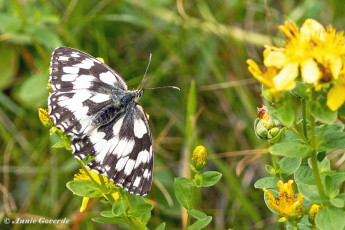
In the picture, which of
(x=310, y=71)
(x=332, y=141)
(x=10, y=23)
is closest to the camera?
(x=310, y=71)

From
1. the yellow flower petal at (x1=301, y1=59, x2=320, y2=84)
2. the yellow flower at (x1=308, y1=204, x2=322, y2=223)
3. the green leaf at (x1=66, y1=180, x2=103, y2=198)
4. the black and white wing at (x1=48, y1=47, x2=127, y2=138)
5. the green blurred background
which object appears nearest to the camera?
the yellow flower petal at (x1=301, y1=59, x2=320, y2=84)

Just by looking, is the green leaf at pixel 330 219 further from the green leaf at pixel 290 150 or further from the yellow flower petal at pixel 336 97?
the yellow flower petal at pixel 336 97

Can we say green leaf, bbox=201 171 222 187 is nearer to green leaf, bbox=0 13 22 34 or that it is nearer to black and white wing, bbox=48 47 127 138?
black and white wing, bbox=48 47 127 138

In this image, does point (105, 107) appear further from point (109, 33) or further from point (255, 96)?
point (109, 33)

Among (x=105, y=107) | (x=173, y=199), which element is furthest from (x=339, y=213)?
(x=173, y=199)

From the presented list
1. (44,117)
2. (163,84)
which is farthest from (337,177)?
(163,84)

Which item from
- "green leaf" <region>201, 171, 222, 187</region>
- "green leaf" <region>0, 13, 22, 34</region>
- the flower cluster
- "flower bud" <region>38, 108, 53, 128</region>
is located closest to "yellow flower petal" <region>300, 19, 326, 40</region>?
the flower cluster

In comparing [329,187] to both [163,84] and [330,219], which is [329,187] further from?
[163,84]
